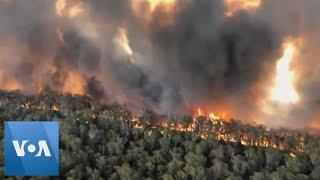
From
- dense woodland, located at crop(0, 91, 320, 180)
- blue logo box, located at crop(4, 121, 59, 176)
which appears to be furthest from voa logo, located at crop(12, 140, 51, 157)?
dense woodland, located at crop(0, 91, 320, 180)

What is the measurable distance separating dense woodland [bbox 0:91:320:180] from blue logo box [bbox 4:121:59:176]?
78.0 ft

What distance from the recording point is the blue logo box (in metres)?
31.9

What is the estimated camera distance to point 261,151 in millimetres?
67250

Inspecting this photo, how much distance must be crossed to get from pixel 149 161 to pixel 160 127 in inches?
638

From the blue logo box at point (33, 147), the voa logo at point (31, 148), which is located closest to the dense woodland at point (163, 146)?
the blue logo box at point (33, 147)

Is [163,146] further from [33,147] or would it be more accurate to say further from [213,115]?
[33,147]

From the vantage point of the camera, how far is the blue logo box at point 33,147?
1257 inches

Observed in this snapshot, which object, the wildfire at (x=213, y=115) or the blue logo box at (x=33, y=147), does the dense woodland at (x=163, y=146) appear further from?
Answer: the blue logo box at (x=33, y=147)

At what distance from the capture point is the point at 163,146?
67750 mm

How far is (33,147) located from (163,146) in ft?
118

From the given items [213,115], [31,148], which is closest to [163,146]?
[213,115]

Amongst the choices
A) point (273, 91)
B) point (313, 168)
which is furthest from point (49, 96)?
point (313, 168)

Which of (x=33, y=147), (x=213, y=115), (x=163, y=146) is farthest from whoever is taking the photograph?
(x=213, y=115)

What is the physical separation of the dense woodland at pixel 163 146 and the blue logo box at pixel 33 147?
23.8 metres
